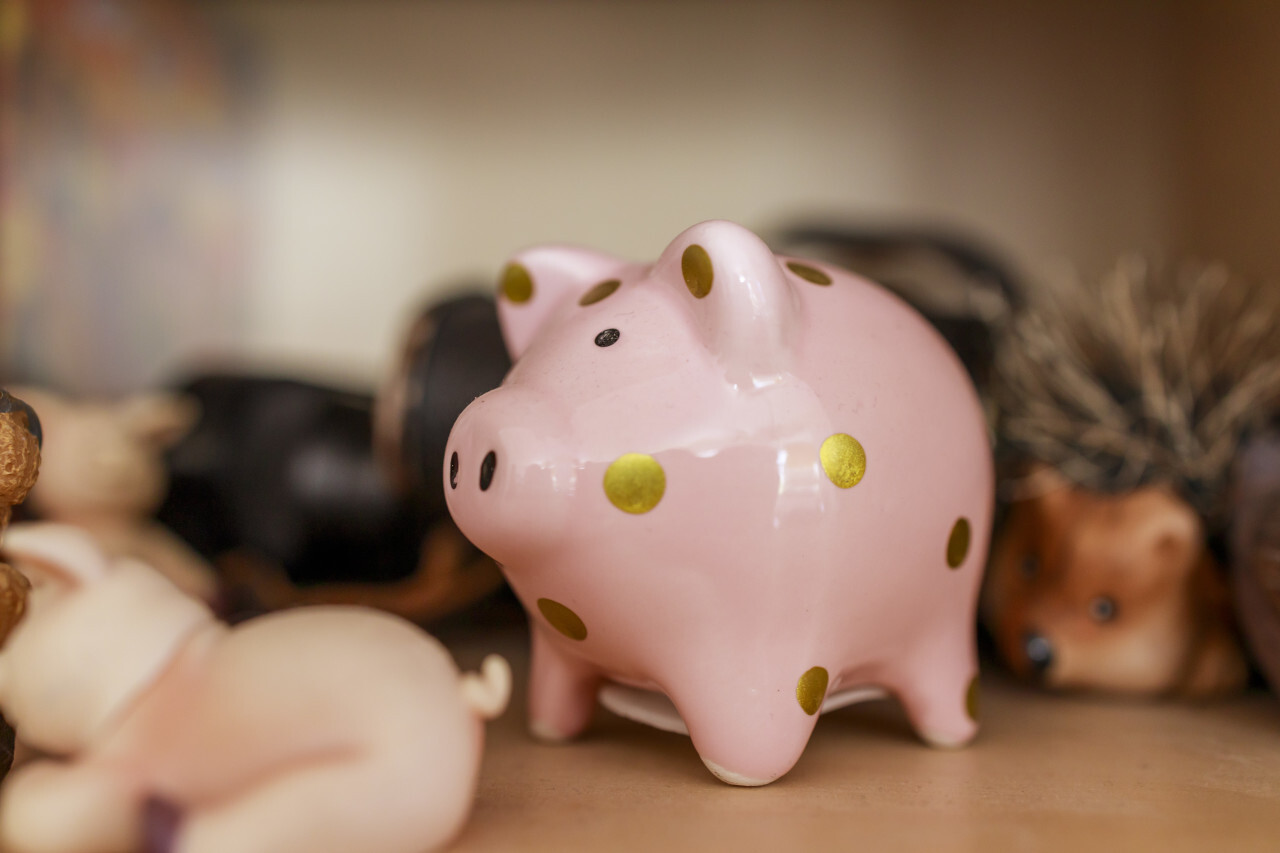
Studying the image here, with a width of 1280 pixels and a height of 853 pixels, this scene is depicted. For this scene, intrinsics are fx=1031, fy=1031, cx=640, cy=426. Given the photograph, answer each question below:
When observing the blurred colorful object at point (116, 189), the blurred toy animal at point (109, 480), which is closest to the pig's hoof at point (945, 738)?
the blurred toy animal at point (109, 480)

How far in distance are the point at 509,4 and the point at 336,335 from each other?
0.51m

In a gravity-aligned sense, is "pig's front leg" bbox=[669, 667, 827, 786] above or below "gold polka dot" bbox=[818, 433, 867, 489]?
below

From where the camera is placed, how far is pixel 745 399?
20.3 inches

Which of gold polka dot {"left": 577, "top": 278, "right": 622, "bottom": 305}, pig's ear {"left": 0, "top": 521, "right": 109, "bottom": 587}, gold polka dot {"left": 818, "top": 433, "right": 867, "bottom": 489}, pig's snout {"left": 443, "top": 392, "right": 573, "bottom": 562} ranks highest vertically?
gold polka dot {"left": 577, "top": 278, "right": 622, "bottom": 305}

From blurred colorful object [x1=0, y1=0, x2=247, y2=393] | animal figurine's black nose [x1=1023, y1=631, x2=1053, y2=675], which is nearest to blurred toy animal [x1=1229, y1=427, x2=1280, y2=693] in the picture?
animal figurine's black nose [x1=1023, y1=631, x2=1053, y2=675]

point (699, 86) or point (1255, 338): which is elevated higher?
point (699, 86)

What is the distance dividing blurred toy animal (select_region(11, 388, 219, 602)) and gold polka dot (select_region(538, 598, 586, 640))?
0.39m

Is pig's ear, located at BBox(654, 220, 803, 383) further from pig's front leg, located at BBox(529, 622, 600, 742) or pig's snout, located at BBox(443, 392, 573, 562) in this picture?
pig's front leg, located at BBox(529, 622, 600, 742)

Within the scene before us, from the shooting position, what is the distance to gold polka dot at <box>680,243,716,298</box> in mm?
516

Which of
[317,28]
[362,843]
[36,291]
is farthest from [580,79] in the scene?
[362,843]

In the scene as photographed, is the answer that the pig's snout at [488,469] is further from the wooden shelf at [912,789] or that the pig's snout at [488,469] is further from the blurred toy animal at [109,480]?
the blurred toy animal at [109,480]

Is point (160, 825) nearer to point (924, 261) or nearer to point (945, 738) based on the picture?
point (945, 738)

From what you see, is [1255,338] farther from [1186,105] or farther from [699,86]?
[699,86]

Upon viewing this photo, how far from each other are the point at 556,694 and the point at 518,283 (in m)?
0.25
